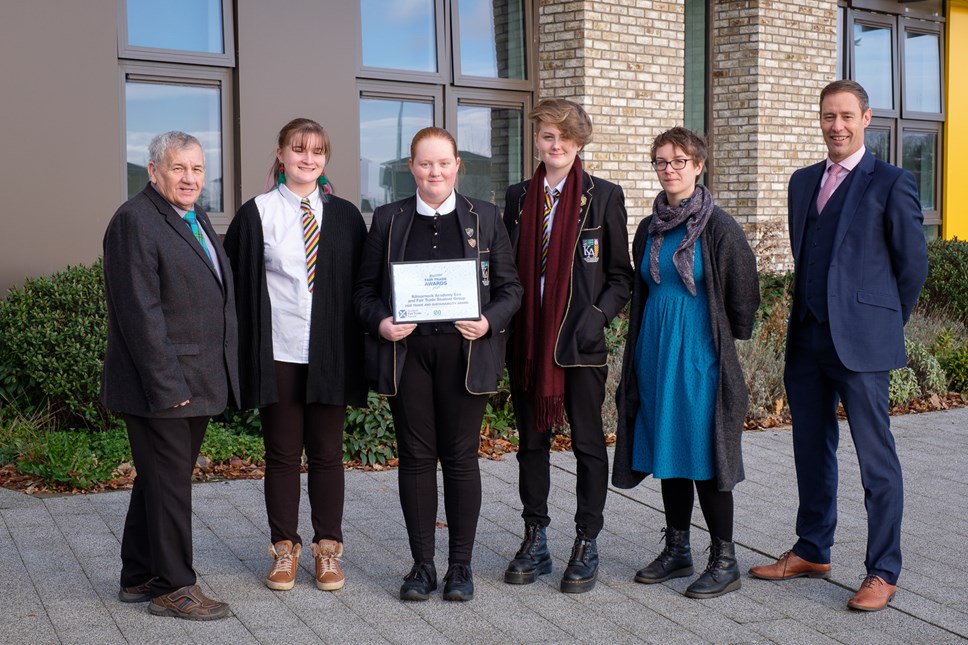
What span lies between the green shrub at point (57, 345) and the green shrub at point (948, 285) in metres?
8.86

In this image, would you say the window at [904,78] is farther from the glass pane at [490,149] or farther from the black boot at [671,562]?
the black boot at [671,562]

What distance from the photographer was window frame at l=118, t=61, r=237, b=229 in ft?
27.6

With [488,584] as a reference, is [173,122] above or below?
above

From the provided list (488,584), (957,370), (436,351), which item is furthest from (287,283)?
(957,370)

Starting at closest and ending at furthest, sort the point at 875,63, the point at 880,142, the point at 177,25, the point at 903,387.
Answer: the point at 177,25, the point at 903,387, the point at 875,63, the point at 880,142

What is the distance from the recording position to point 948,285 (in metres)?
12.2

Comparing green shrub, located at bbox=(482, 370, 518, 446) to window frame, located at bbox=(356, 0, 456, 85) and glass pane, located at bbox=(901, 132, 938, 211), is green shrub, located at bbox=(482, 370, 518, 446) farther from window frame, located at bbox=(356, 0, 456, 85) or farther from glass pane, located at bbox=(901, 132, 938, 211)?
glass pane, located at bbox=(901, 132, 938, 211)

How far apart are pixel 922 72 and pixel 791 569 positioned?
1107 centimetres

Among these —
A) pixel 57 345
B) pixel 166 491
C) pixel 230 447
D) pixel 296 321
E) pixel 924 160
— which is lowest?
pixel 230 447

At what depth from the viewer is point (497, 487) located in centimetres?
671

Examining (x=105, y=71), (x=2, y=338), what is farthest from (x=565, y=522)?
(x=105, y=71)

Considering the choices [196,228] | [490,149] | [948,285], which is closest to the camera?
[196,228]

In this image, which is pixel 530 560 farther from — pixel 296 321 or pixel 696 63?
pixel 696 63

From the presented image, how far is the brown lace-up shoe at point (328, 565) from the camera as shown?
4844mm
